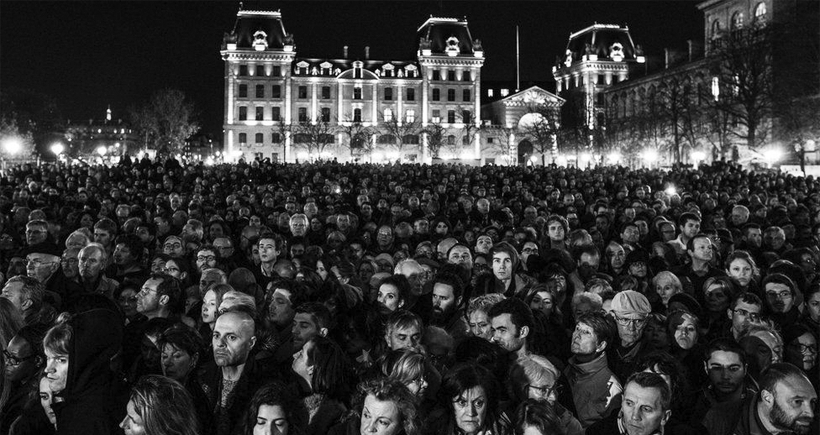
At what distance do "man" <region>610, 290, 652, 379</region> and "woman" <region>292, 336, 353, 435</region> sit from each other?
2.38 meters

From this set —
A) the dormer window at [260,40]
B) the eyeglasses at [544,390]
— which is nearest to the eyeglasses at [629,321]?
the eyeglasses at [544,390]

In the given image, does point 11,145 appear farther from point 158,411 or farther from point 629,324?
point 158,411

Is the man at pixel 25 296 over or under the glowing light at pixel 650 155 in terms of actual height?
under

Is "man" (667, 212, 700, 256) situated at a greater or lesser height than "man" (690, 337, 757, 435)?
greater

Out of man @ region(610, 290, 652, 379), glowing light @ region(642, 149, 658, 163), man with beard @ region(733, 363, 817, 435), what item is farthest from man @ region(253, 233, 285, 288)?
glowing light @ region(642, 149, 658, 163)

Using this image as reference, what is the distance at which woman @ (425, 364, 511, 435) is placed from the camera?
4.78 m

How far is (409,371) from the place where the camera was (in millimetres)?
4949

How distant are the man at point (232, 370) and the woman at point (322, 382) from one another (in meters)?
0.31

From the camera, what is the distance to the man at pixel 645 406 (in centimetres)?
470

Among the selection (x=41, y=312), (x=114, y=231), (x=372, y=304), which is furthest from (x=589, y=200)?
(x=41, y=312)

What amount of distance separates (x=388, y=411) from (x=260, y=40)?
94857 mm

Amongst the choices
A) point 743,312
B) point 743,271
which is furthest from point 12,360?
point 743,271

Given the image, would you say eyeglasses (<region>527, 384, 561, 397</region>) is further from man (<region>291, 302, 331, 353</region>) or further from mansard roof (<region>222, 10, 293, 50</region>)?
mansard roof (<region>222, 10, 293, 50</region>)

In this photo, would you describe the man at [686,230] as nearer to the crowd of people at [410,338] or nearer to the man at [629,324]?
the crowd of people at [410,338]
